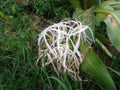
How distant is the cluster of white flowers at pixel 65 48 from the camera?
7.60ft

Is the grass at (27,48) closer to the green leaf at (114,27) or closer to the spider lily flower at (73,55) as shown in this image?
the spider lily flower at (73,55)

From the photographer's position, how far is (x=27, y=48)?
97.7 inches

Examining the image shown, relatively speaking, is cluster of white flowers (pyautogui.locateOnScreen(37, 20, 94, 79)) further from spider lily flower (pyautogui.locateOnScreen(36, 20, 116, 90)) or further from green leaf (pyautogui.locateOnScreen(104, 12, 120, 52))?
green leaf (pyautogui.locateOnScreen(104, 12, 120, 52))

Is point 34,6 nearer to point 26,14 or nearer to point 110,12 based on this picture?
point 26,14

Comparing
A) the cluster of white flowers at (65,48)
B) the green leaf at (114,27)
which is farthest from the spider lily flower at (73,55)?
the green leaf at (114,27)

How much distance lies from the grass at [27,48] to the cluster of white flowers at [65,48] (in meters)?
0.06

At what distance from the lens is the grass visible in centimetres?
236

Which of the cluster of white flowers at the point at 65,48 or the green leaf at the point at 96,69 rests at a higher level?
→ the cluster of white flowers at the point at 65,48

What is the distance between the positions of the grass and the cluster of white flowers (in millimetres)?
62

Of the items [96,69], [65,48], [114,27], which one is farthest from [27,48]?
[114,27]

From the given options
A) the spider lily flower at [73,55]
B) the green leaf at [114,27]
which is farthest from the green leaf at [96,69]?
the green leaf at [114,27]

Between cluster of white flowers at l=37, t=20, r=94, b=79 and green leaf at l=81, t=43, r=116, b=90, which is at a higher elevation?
cluster of white flowers at l=37, t=20, r=94, b=79

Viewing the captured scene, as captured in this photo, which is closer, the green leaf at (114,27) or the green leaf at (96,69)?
the green leaf at (96,69)

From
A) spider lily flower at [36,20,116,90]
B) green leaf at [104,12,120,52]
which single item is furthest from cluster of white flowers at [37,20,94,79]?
green leaf at [104,12,120,52]
